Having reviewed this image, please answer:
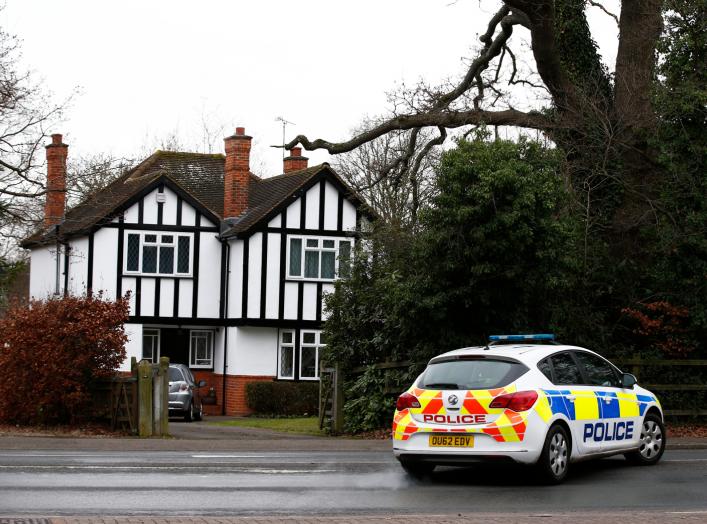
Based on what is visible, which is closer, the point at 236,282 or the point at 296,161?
the point at 236,282

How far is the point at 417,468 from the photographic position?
13625 mm

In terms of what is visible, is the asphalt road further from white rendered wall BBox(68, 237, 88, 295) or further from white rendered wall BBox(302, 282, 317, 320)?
white rendered wall BBox(302, 282, 317, 320)

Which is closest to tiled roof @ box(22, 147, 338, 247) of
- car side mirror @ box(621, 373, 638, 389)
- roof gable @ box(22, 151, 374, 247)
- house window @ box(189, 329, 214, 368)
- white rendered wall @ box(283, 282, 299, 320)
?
roof gable @ box(22, 151, 374, 247)

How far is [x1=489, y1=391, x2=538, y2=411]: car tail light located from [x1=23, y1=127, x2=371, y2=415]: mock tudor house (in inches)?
991

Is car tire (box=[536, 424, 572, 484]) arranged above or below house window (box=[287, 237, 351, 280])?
below

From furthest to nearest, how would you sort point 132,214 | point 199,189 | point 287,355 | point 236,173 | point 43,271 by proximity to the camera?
point 199,189, point 43,271, point 236,173, point 287,355, point 132,214

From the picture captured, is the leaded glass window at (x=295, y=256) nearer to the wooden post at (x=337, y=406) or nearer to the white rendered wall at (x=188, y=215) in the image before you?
the white rendered wall at (x=188, y=215)

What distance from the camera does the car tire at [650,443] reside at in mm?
14898

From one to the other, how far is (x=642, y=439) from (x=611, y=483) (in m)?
2.12

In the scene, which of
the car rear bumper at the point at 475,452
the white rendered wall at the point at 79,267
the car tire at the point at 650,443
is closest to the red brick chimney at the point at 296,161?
the white rendered wall at the point at 79,267

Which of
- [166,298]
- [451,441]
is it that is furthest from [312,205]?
[451,441]

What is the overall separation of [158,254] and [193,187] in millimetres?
4674

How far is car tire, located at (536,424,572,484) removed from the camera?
12.6m

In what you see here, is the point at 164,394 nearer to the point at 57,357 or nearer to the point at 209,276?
the point at 57,357
